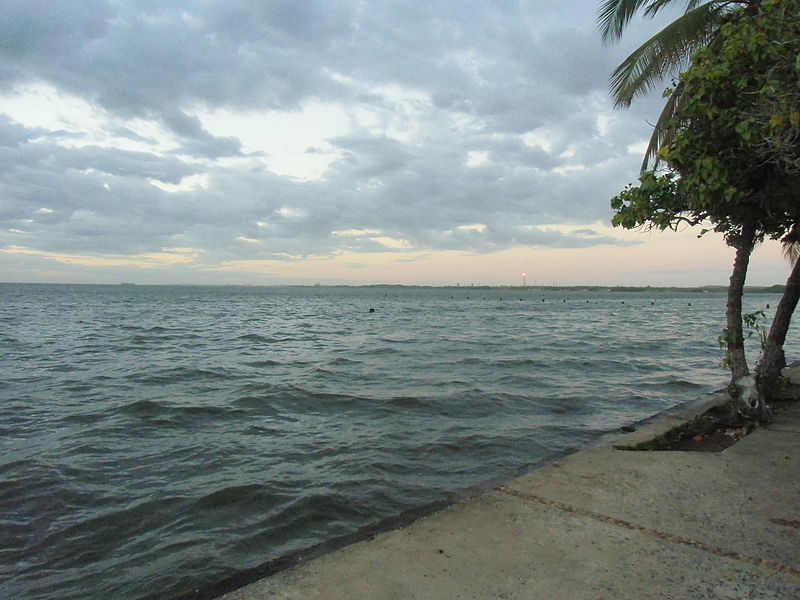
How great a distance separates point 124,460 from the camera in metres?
7.12

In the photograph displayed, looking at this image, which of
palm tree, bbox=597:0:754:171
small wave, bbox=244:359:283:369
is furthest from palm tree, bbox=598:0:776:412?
small wave, bbox=244:359:283:369

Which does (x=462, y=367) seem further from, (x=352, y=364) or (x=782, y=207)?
(x=782, y=207)

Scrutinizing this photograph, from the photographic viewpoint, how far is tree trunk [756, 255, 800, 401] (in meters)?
8.19

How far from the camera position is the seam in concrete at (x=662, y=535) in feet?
10.9

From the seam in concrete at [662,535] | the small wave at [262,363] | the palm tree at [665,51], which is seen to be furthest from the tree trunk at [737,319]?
the small wave at [262,363]

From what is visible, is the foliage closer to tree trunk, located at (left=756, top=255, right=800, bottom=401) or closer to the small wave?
tree trunk, located at (left=756, top=255, right=800, bottom=401)

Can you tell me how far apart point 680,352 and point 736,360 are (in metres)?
14.0

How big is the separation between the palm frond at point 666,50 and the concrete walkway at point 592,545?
8.82 metres

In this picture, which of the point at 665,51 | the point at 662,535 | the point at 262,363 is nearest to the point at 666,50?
the point at 665,51

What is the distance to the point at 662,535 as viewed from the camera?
3768mm

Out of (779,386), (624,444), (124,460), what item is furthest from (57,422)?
(779,386)

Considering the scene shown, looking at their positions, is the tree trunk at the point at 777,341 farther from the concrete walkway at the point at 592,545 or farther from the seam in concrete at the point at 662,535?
the seam in concrete at the point at 662,535

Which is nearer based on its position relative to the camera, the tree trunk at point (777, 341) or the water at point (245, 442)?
the water at point (245, 442)

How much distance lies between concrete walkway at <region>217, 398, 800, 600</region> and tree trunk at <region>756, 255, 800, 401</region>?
3665 mm
